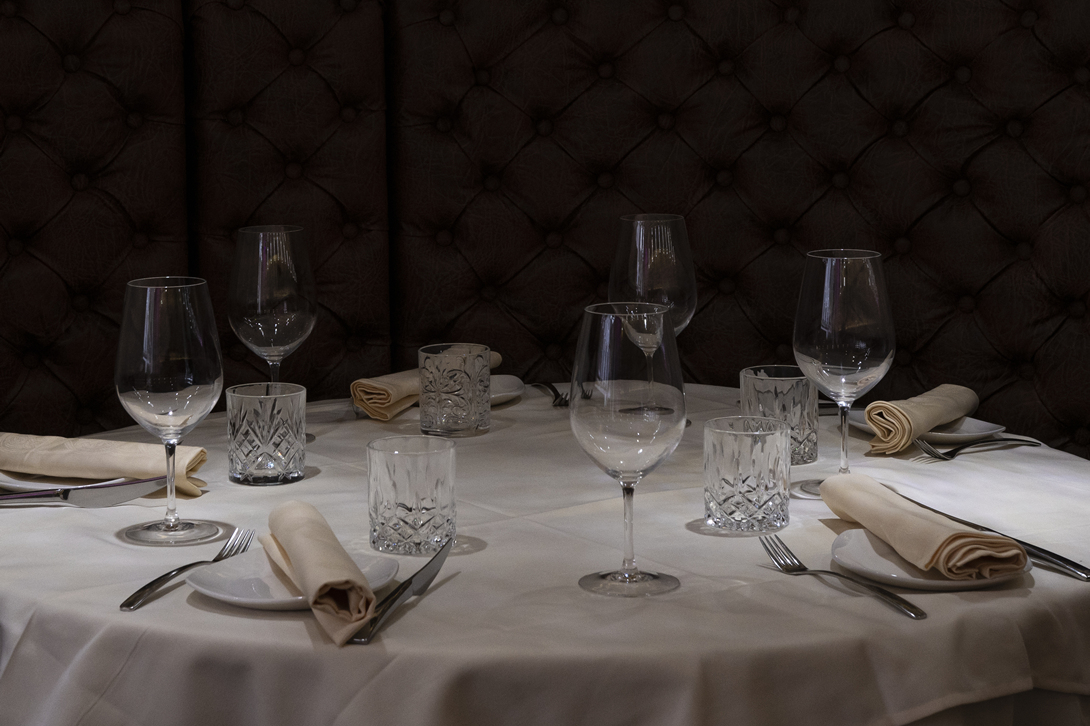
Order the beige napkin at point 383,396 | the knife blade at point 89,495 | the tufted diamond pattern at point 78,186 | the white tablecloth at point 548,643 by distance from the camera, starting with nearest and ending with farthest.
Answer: the white tablecloth at point 548,643 < the knife blade at point 89,495 < the beige napkin at point 383,396 < the tufted diamond pattern at point 78,186

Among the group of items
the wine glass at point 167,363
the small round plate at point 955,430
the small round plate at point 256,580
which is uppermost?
the wine glass at point 167,363

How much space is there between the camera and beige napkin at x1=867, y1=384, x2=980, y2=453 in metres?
1.21

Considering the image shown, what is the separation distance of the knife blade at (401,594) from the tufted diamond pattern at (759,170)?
133cm

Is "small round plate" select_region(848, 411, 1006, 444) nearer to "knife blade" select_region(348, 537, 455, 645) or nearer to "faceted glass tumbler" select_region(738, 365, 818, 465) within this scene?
"faceted glass tumbler" select_region(738, 365, 818, 465)

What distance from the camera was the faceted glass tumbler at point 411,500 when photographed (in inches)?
35.0

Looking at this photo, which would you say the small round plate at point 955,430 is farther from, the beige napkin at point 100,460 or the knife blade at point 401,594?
the beige napkin at point 100,460

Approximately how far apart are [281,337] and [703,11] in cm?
107

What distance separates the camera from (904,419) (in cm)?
122

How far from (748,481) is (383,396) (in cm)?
59

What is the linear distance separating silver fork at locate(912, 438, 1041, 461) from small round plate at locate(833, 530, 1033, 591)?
0.35m

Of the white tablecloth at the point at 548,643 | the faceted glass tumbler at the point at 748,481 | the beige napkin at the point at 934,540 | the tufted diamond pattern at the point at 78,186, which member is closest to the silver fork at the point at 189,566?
the white tablecloth at the point at 548,643

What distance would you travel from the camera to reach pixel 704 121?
2031 mm

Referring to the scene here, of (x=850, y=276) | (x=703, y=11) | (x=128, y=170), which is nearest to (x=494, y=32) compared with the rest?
(x=703, y=11)

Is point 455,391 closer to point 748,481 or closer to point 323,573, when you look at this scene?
point 748,481
